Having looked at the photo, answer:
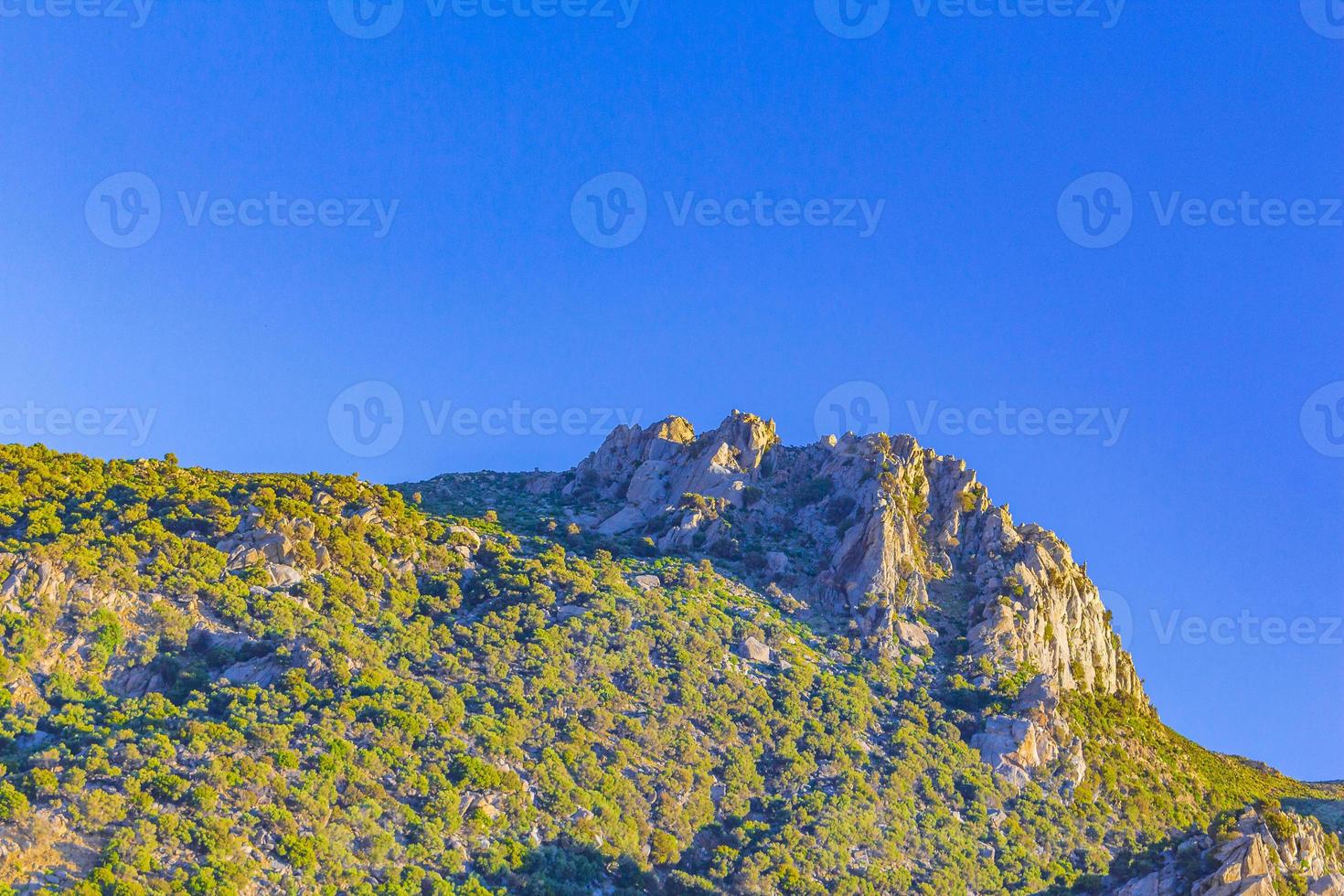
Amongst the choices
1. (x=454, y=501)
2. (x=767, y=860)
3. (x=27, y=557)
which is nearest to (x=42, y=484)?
(x=27, y=557)

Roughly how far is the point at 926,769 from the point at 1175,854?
14.4m

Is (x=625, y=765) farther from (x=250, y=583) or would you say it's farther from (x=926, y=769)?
(x=250, y=583)

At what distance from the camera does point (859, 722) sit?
61.2 meters

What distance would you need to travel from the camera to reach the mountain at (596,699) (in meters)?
43.1

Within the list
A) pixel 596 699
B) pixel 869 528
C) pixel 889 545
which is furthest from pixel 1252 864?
pixel 869 528

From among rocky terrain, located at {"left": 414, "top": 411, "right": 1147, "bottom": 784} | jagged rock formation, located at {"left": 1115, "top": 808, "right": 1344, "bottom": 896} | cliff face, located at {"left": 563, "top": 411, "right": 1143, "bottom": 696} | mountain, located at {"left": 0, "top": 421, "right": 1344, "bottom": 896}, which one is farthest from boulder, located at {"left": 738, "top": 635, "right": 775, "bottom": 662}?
jagged rock formation, located at {"left": 1115, "top": 808, "right": 1344, "bottom": 896}

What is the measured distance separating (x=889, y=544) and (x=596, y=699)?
78.8ft

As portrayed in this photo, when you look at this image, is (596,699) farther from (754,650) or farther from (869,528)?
(869,528)

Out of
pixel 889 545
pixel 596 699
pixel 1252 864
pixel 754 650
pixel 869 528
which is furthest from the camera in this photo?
pixel 869 528

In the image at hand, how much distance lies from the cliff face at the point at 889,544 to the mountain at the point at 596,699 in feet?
0.83

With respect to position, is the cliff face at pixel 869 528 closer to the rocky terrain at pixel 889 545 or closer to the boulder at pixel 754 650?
the rocky terrain at pixel 889 545

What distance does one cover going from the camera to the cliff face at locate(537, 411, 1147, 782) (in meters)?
68.6

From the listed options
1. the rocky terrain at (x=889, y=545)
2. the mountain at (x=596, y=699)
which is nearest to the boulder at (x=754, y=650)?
the mountain at (x=596, y=699)

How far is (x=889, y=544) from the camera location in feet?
235
